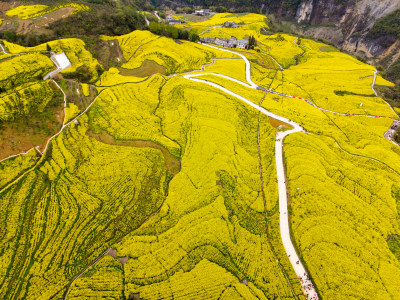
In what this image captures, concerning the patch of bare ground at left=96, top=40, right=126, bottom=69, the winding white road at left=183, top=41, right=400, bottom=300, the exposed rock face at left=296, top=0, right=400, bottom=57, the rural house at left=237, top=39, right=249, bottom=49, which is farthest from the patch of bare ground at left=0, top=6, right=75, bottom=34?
the exposed rock face at left=296, top=0, right=400, bottom=57

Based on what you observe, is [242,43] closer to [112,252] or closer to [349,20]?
[112,252]

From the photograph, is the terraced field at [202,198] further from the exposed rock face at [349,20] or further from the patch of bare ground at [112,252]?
the exposed rock face at [349,20]

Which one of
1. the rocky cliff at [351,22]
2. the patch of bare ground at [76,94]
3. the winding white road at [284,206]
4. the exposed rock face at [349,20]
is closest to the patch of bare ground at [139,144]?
the patch of bare ground at [76,94]

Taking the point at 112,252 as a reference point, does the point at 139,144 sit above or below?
above

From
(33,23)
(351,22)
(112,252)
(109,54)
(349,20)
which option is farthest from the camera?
(349,20)

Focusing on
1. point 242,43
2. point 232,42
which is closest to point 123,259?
point 242,43

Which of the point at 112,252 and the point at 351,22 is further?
the point at 351,22
